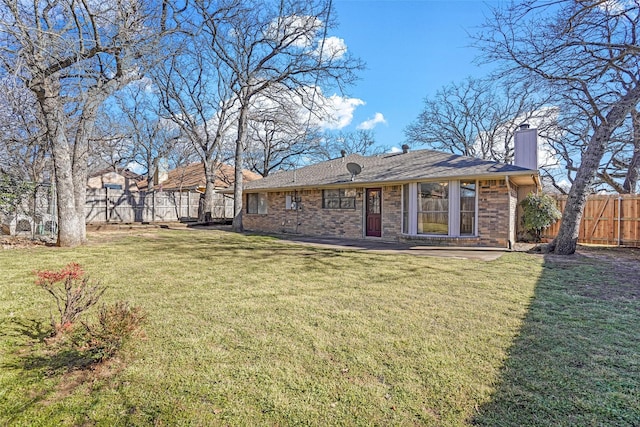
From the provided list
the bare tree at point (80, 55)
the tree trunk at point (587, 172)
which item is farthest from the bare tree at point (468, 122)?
the bare tree at point (80, 55)

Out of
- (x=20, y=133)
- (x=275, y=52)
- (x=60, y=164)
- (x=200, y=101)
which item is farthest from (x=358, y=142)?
(x=60, y=164)

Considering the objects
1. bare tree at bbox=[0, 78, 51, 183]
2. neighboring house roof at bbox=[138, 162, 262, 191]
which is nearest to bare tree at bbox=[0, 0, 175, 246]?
bare tree at bbox=[0, 78, 51, 183]

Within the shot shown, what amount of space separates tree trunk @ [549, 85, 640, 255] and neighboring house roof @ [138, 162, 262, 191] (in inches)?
961

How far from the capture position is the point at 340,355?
300cm

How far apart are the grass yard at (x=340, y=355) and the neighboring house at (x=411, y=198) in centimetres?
451

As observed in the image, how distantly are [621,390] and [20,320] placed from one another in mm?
5907

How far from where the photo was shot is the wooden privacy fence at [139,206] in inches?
802

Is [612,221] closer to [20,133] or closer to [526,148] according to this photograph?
[526,148]

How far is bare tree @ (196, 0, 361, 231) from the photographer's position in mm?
13000

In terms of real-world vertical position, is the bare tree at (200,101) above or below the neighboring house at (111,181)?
above

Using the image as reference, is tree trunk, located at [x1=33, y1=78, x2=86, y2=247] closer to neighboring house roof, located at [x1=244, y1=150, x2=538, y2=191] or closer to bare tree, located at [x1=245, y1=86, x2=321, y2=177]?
neighboring house roof, located at [x1=244, y1=150, x2=538, y2=191]

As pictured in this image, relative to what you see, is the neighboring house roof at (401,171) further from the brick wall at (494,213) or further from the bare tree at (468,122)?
the bare tree at (468,122)

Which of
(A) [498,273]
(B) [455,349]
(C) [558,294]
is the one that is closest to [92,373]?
(B) [455,349]

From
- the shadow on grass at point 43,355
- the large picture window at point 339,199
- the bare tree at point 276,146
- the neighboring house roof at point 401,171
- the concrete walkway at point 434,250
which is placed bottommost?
the shadow on grass at point 43,355
